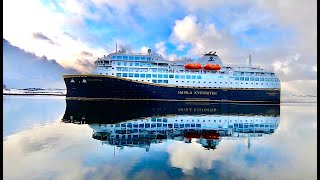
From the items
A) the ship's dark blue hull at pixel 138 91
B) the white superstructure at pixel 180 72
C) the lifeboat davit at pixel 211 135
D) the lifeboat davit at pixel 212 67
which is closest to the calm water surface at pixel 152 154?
the lifeboat davit at pixel 211 135

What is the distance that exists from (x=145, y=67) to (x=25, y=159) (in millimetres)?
→ 45127

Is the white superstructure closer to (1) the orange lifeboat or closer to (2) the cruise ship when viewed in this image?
(2) the cruise ship

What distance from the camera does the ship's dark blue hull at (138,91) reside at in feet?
173

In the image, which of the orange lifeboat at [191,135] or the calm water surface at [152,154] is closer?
the calm water surface at [152,154]

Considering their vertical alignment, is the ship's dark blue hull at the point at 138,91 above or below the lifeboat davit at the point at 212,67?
below

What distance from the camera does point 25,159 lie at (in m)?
11.0

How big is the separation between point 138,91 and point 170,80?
6166mm

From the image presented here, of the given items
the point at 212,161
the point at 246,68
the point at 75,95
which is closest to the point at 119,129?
the point at 212,161

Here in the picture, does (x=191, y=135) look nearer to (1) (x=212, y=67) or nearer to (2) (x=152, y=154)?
(2) (x=152, y=154)

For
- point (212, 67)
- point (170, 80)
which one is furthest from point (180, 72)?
point (212, 67)

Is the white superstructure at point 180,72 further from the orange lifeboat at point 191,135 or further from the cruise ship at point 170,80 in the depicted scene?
the orange lifeboat at point 191,135

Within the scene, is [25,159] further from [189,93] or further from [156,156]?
[189,93]

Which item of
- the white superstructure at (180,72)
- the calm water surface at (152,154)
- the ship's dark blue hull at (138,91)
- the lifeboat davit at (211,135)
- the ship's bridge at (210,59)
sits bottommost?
the calm water surface at (152,154)

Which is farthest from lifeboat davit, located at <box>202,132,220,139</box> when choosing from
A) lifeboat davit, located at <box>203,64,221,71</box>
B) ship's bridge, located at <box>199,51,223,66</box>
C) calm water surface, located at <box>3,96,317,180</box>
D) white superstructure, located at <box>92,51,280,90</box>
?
ship's bridge, located at <box>199,51,223,66</box>
